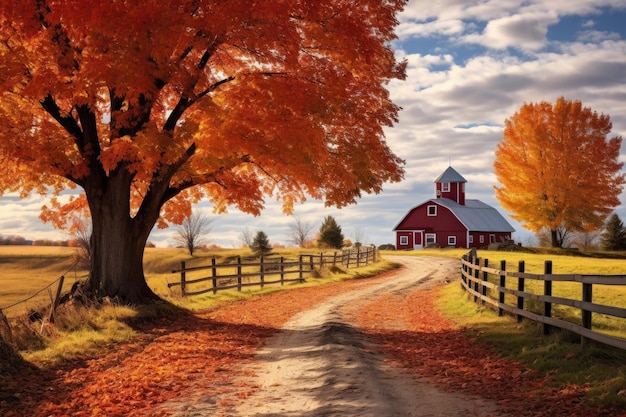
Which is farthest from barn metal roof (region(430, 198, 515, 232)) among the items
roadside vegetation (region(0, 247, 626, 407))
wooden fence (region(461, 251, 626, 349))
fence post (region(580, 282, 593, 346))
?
fence post (region(580, 282, 593, 346))

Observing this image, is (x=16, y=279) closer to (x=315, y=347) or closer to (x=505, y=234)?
(x=315, y=347)

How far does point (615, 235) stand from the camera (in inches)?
2682

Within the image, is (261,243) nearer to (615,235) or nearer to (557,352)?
(615,235)

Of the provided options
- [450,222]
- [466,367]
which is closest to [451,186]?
[450,222]

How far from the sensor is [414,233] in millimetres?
72875

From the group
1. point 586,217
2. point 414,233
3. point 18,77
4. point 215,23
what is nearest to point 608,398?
point 215,23

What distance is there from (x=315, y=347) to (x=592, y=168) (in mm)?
49406

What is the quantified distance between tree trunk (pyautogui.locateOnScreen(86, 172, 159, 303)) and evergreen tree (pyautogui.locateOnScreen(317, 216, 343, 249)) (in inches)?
1874

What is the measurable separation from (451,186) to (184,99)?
197 feet

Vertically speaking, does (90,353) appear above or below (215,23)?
below

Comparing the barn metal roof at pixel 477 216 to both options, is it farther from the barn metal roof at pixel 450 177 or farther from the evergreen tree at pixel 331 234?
the evergreen tree at pixel 331 234

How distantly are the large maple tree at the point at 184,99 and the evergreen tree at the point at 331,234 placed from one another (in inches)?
1792

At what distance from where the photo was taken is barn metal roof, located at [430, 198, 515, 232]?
69.1m

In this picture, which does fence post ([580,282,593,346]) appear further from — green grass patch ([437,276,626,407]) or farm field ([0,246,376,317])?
farm field ([0,246,376,317])
